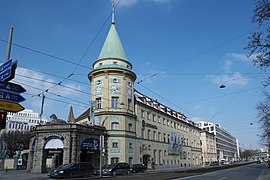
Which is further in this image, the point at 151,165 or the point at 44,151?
the point at 151,165

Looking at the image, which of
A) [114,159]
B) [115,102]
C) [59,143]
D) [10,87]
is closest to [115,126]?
[115,102]

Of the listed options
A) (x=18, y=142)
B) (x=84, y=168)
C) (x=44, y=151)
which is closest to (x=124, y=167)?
(x=84, y=168)

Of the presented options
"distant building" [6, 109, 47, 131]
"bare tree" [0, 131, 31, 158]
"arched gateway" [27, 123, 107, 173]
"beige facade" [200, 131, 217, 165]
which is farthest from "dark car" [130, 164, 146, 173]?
"distant building" [6, 109, 47, 131]

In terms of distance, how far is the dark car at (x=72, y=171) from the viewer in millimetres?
27031

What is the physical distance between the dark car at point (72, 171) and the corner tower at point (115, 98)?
11.2 metres

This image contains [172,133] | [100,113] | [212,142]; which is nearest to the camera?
[100,113]

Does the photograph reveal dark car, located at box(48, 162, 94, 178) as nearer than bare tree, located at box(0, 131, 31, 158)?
Yes

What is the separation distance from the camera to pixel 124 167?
34.1 meters

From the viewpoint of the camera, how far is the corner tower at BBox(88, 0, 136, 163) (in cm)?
4197

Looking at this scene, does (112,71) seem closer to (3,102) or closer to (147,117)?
(147,117)

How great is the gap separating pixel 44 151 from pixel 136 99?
19.3m

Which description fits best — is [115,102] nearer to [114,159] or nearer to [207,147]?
[114,159]

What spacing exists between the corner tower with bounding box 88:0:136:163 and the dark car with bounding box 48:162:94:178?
36.7 ft

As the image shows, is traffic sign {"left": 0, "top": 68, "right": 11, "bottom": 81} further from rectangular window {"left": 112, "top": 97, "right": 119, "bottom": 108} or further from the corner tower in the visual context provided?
rectangular window {"left": 112, "top": 97, "right": 119, "bottom": 108}
